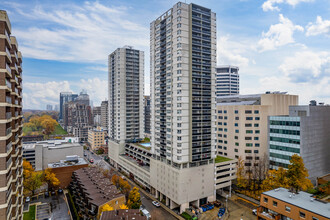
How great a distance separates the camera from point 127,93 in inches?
3590

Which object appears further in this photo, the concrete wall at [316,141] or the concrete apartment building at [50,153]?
the concrete apartment building at [50,153]

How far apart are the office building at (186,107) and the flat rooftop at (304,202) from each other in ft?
63.0

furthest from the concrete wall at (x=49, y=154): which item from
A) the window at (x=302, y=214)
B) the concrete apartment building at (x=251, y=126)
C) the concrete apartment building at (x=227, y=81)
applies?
the concrete apartment building at (x=227, y=81)

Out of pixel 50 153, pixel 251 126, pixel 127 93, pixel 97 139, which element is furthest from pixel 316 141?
pixel 97 139

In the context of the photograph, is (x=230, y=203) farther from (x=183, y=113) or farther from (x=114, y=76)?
(x=114, y=76)

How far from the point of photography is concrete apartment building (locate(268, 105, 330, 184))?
197ft

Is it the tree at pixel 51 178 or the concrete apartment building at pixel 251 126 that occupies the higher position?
the concrete apartment building at pixel 251 126

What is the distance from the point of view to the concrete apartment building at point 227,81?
14588cm

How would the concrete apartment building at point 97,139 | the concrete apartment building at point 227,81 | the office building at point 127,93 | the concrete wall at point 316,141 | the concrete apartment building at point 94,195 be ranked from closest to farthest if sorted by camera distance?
the concrete apartment building at point 94,195 → the concrete wall at point 316,141 → the office building at point 127,93 → the concrete apartment building at point 97,139 → the concrete apartment building at point 227,81

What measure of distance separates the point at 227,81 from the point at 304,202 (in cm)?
11862

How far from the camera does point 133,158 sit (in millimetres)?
83500

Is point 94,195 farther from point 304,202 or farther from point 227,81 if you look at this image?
point 227,81

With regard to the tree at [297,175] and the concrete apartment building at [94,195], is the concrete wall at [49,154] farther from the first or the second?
the tree at [297,175]

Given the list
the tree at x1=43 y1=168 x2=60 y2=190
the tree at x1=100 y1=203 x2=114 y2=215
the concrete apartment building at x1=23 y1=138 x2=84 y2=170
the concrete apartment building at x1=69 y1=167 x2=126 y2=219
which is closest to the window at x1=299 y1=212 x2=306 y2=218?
the tree at x1=100 y1=203 x2=114 y2=215
